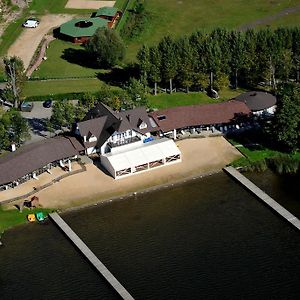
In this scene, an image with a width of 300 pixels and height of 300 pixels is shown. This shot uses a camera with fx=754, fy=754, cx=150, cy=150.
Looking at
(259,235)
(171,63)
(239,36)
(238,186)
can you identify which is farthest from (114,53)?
(259,235)

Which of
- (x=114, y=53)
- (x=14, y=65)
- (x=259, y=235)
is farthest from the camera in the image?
(x=114, y=53)

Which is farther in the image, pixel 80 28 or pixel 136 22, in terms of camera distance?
pixel 136 22

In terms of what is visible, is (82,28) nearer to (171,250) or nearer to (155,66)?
(155,66)

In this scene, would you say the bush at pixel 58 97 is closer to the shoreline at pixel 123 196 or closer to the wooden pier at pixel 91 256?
the shoreline at pixel 123 196

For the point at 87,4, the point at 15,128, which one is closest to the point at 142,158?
the point at 15,128

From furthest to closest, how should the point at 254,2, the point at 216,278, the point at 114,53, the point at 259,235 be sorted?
the point at 254,2
the point at 114,53
the point at 259,235
the point at 216,278

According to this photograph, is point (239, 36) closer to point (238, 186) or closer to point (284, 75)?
point (284, 75)

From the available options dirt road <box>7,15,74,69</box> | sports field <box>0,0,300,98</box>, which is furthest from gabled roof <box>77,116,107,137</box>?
dirt road <box>7,15,74,69</box>
